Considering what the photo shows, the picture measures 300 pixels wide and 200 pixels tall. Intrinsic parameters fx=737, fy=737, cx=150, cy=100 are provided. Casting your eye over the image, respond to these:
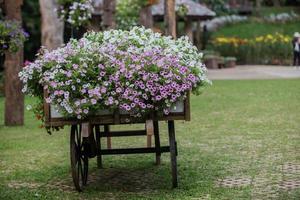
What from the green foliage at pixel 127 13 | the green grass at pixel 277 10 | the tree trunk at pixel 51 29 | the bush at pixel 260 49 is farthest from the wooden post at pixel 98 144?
the green grass at pixel 277 10

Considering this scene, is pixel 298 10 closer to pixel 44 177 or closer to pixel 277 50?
pixel 277 50

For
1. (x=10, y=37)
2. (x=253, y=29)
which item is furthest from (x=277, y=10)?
(x=10, y=37)

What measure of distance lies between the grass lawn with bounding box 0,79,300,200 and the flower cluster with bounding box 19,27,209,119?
0.98m

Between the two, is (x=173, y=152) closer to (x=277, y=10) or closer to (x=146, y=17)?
(x=146, y=17)

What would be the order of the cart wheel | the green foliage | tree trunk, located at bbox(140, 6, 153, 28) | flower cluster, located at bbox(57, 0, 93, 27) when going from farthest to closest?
the green foliage
tree trunk, located at bbox(140, 6, 153, 28)
flower cluster, located at bbox(57, 0, 93, 27)
the cart wheel

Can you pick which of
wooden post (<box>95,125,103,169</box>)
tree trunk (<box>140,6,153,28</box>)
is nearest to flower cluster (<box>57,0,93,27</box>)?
tree trunk (<box>140,6,153,28</box>)

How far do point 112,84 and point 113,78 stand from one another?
7 centimetres

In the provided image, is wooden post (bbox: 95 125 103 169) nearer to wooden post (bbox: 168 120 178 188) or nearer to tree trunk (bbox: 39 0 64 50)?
wooden post (bbox: 168 120 178 188)

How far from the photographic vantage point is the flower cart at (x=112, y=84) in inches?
284

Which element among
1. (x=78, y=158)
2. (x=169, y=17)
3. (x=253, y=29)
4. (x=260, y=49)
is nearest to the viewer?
(x=78, y=158)

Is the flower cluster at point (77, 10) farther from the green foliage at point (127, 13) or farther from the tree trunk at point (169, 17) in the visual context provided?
the green foliage at point (127, 13)

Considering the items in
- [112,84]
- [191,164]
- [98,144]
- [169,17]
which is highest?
[169,17]

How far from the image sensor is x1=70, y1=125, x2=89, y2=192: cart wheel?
7.57 m

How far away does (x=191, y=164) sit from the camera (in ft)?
30.9
